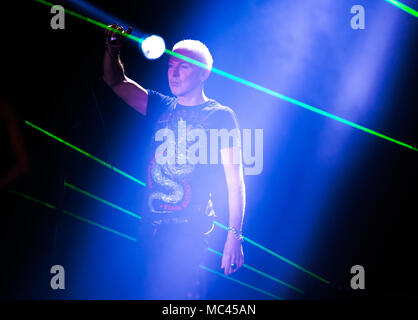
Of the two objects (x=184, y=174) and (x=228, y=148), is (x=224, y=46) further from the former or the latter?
(x=184, y=174)

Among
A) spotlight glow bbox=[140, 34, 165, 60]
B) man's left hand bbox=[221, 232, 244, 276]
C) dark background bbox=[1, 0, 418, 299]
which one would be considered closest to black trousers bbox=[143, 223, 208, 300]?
man's left hand bbox=[221, 232, 244, 276]

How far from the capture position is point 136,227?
2.62 m

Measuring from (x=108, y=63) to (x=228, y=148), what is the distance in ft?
3.20

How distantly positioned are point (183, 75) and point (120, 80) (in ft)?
1.44

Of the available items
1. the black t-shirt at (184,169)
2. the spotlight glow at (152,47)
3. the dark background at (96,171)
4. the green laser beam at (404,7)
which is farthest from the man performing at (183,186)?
the green laser beam at (404,7)

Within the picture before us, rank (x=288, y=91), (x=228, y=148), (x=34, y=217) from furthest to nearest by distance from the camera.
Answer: (x=288, y=91)
(x=34, y=217)
(x=228, y=148)

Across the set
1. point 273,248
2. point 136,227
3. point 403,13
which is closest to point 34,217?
point 136,227

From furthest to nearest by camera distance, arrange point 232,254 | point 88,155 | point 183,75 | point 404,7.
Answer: point 404,7 → point 88,155 → point 183,75 → point 232,254

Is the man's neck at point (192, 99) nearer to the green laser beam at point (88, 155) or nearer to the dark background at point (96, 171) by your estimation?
the dark background at point (96, 171)

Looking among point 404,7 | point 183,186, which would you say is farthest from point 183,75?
point 404,7

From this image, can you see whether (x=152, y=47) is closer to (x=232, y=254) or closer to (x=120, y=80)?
(x=120, y=80)

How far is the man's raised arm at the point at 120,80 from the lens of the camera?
2.30 m

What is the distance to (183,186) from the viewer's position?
218 centimetres

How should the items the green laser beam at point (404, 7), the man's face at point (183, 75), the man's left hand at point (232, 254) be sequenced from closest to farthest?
the man's left hand at point (232, 254) → the man's face at point (183, 75) → the green laser beam at point (404, 7)
